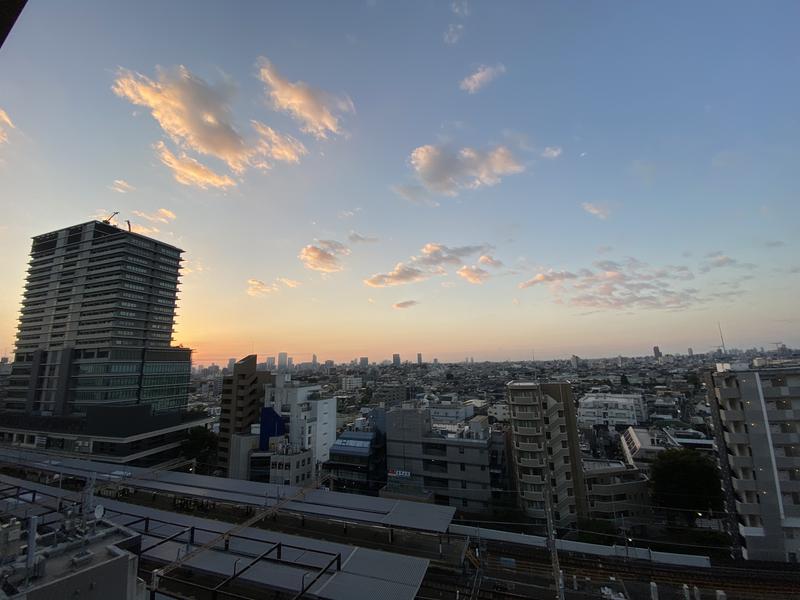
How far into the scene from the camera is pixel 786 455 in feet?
84.0

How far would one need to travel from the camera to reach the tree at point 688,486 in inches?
1211

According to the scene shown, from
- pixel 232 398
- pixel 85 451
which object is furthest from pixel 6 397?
pixel 232 398

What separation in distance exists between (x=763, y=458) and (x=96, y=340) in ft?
296

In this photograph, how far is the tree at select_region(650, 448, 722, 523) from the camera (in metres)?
30.8

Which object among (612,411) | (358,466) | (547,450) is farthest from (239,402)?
(612,411)

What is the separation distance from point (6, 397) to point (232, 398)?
172ft

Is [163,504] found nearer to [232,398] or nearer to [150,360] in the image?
[232,398]

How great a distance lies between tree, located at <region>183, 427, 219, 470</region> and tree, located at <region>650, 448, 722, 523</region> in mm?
55095

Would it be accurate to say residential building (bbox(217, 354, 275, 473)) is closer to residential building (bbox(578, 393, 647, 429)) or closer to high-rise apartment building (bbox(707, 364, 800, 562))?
high-rise apartment building (bbox(707, 364, 800, 562))

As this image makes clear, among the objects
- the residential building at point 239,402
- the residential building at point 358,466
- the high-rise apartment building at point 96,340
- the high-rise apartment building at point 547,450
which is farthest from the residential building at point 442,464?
the high-rise apartment building at point 96,340

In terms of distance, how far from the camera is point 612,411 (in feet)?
232

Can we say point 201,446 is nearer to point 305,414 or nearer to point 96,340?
point 305,414

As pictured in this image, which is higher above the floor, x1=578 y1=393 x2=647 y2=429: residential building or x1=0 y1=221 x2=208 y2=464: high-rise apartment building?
x1=0 y1=221 x2=208 y2=464: high-rise apartment building

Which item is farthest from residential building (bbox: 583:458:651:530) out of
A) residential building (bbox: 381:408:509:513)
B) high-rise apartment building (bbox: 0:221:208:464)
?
high-rise apartment building (bbox: 0:221:208:464)
